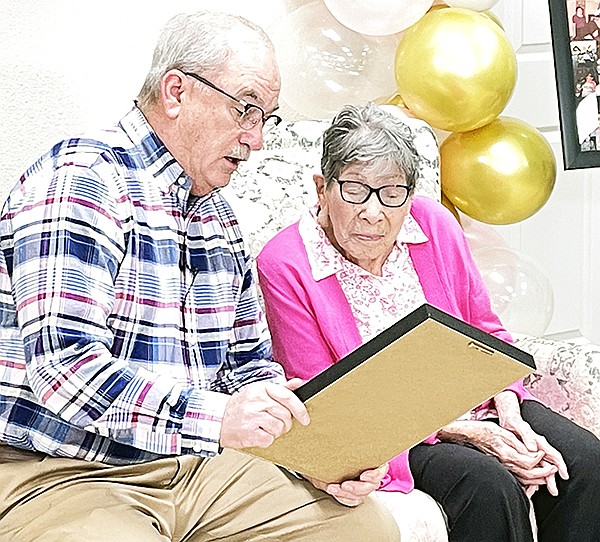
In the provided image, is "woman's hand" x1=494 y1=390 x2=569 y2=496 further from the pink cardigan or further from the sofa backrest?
the sofa backrest

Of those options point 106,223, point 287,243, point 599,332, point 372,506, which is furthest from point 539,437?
point 599,332

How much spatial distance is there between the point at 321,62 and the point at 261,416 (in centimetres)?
129

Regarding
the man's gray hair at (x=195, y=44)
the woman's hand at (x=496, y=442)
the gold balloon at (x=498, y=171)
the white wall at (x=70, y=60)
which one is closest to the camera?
the man's gray hair at (x=195, y=44)

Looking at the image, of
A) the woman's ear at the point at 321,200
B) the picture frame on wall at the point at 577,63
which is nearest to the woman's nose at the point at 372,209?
the woman's ear at the point at 321,200

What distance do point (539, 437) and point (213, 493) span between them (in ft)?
2.32

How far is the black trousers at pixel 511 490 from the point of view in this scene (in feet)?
6.68

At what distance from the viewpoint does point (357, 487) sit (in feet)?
5.92

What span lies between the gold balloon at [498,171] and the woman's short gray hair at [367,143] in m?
0.60

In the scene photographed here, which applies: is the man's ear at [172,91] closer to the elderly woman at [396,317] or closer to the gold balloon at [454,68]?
the elderly woman at [396,317]

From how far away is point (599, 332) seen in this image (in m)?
3.59

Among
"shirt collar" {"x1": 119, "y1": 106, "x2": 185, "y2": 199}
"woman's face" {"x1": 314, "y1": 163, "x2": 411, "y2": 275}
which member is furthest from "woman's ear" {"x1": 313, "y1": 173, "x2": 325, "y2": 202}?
"shirt collar" {"x1": 119, "y1": 106, "x2": 185, "y2": 199}

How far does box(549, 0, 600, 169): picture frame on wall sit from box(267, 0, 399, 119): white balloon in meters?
0.61

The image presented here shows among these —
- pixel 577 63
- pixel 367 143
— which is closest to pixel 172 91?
pixel 367 143

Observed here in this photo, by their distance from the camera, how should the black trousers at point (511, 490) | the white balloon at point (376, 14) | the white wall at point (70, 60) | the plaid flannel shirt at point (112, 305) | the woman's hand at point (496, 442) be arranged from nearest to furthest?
the plaid flannel shirt at point (112, 305) < the black trousers at point (511, 490) < the woman's hand at point (496, 442) < the white wall at point (70, 60) < the white balloon at point (376, 14)
